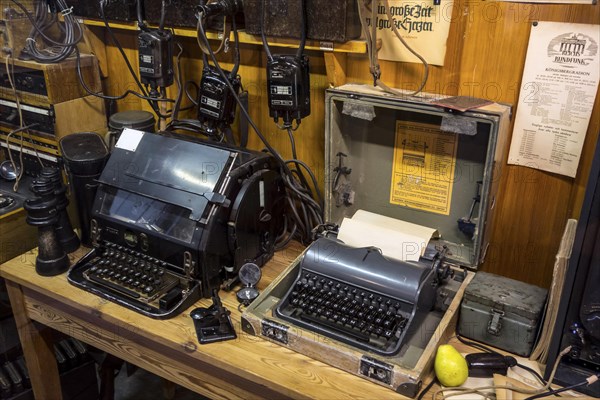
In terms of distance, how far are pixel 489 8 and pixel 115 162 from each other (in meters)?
1.05

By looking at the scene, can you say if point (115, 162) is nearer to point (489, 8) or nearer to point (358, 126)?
point (358, 126)

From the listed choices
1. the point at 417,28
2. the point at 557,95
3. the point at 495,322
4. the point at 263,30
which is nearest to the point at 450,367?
the point at 495,322

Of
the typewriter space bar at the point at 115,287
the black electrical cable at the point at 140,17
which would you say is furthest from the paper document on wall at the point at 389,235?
the black electrical cable at the point at 140,17

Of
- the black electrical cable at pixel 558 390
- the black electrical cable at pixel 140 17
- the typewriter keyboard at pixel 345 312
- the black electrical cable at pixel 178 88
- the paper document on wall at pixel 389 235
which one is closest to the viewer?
the black electrical cable at pixel 558 390

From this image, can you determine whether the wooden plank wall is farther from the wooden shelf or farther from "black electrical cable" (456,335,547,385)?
"black electrical cable" (456,335,547,385)

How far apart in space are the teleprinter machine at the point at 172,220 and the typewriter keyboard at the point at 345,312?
0.23 meters

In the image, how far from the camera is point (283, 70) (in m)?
1.42

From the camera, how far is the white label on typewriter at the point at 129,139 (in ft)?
4.98

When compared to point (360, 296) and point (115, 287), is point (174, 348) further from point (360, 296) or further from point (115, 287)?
point (360, 296)

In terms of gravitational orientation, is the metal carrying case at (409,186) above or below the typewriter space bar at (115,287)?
above

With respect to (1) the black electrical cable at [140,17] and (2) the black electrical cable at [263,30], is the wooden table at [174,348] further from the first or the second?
(1) the black electrical cable at [140,17]

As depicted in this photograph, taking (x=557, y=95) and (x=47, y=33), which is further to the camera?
(x=47, y=33)

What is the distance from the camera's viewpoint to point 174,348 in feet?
4.22

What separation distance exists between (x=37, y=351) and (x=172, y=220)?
0.72 m
